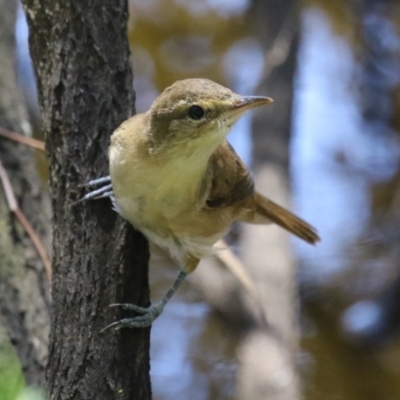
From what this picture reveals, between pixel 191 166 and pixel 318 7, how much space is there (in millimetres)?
3700

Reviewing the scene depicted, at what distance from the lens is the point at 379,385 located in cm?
405

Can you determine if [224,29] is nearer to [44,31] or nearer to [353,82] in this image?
[353,82]

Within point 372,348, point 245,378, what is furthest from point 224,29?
point 245,378

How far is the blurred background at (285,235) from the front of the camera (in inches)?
122

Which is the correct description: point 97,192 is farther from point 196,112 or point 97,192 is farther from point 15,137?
point 15,137

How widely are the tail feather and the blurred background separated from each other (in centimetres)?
44

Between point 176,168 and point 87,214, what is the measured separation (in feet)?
0.90

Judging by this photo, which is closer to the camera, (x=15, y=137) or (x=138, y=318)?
(x=138, y=318)

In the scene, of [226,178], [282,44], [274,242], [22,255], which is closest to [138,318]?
[226,178]

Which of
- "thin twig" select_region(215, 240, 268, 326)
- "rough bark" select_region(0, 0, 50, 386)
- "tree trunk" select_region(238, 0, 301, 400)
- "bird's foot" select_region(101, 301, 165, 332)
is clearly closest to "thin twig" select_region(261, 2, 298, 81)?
"tree trunk" select_region(238, 0, 301, 400)

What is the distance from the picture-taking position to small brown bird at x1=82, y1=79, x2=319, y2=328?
67.6 inches

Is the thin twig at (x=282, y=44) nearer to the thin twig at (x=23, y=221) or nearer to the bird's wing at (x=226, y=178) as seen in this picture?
the bird's wing at (x=226, y=178)

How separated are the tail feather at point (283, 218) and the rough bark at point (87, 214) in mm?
765

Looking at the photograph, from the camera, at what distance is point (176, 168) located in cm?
180
